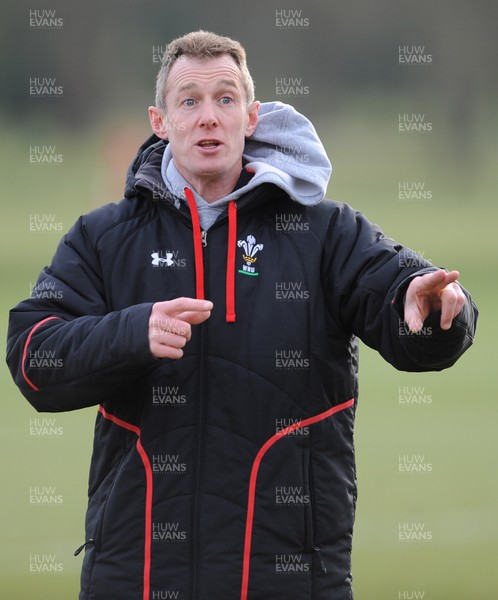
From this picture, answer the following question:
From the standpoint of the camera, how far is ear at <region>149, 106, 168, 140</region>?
2.23 metres

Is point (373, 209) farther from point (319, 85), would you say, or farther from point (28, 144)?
point (28, 144)

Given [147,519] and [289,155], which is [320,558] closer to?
[147,519]

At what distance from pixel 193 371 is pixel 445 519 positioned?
248 cm

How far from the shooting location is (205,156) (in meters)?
2.11

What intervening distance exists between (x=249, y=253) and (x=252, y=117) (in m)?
0.32

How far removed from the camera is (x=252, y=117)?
2.24 metres

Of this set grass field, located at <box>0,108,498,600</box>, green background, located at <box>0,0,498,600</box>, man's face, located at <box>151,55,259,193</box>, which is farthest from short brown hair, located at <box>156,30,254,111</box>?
green background, located at <box>0,0,498,600</box>

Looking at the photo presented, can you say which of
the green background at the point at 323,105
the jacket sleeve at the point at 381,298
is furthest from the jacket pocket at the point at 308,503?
the green background at the point at 323,105

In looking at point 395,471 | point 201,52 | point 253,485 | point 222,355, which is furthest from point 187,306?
point 395,471

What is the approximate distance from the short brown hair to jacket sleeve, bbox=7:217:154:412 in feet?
1.11

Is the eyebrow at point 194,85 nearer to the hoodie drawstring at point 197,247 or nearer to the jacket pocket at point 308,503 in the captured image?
the hoodie drawstring at point 197,247

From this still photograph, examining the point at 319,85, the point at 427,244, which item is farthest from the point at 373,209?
the point at 319,85

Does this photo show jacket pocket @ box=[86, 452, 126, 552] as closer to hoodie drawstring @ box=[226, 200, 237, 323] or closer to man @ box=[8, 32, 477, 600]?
man @ box=[8, 32, 477, 600]

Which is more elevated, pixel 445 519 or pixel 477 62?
pixel 477 62
